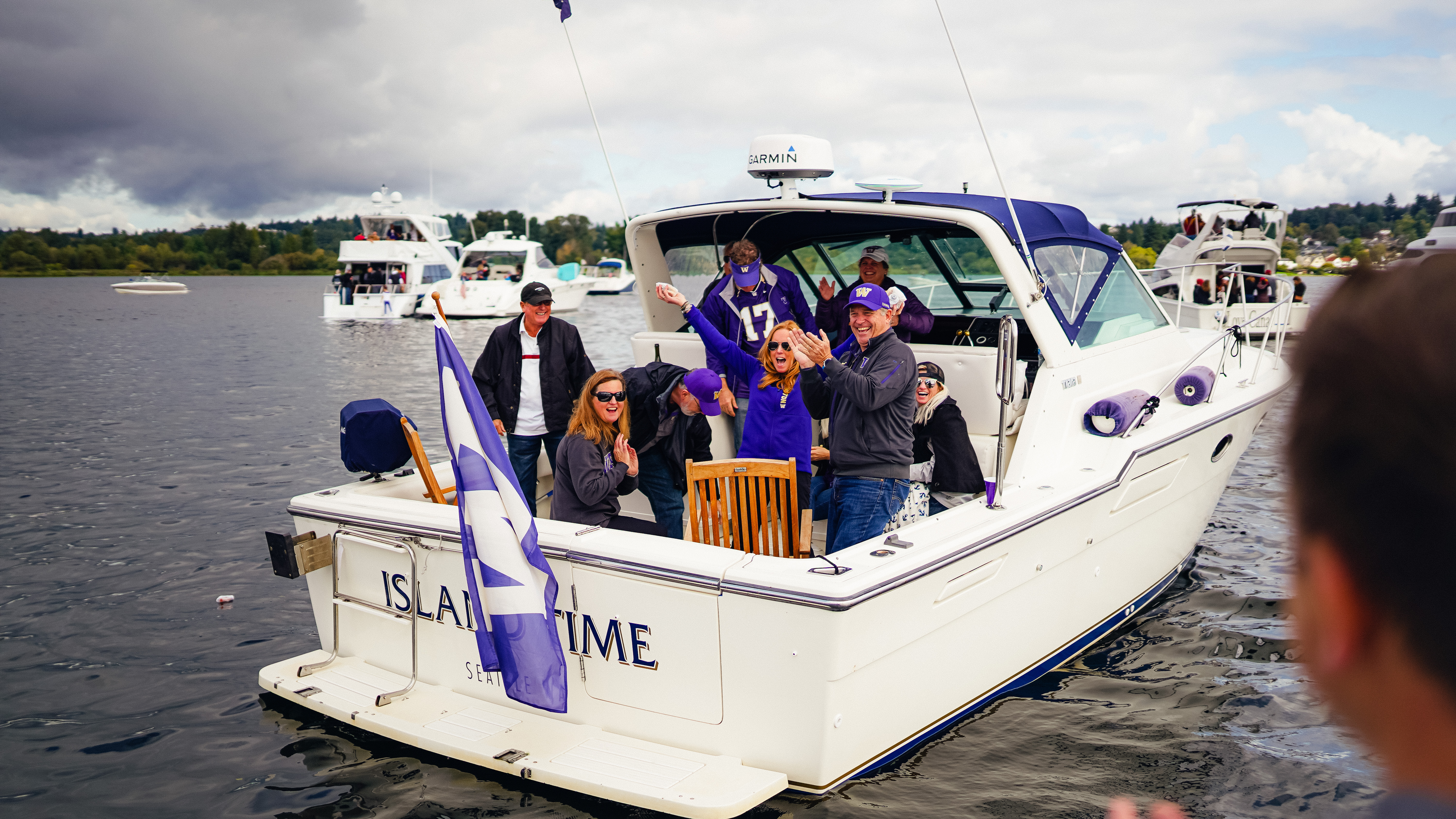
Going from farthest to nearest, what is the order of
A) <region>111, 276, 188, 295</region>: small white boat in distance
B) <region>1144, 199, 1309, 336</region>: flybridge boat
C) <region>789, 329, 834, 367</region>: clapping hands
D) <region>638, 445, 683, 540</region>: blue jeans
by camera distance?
<region>111, 276, 188, 295</region>: small white boat in distance → <region>1144, 199, 1309, 336</region>: flybridge boat → <region>638, 445, 683, 540</region>: blue jeans → <region>789, 329, 834, 367</region>: clapping hands

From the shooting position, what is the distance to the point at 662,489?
5.00 meters

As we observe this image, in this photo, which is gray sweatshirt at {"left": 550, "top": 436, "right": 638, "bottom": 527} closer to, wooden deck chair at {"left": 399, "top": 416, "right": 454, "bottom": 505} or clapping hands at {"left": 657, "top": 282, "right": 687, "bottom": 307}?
wooden deck chair at {"left": 399, "top": 416, "right": 454, "bottom": 505}

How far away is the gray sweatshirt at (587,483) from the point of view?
4379 millimetres

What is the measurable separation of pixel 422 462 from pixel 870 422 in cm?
221

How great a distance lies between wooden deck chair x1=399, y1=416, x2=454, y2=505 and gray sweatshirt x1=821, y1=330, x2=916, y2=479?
763 millimetres

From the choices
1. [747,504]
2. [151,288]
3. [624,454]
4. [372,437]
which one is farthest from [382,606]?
[151,288]

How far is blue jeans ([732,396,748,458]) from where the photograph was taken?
17.9 feet

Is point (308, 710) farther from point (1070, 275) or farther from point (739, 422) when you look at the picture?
point (1070, 275)

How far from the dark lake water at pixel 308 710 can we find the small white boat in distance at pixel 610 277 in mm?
49420

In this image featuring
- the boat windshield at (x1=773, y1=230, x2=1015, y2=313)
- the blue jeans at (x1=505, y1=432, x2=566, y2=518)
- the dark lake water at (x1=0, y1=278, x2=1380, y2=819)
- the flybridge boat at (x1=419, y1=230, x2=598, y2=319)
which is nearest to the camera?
the dark lake water at (x1=0, y1=278, x2=1380, y2=819)

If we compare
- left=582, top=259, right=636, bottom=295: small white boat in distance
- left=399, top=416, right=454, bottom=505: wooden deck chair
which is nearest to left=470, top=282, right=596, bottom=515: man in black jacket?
left=399, top=416, right=454, bottom=505: wooden deck chair

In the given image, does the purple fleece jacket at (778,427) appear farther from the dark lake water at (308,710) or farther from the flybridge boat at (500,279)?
the flybridge boat at (500,279)

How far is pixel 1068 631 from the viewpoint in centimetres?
493

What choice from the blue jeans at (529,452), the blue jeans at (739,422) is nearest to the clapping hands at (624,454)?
the blue jeans at (739,422)
